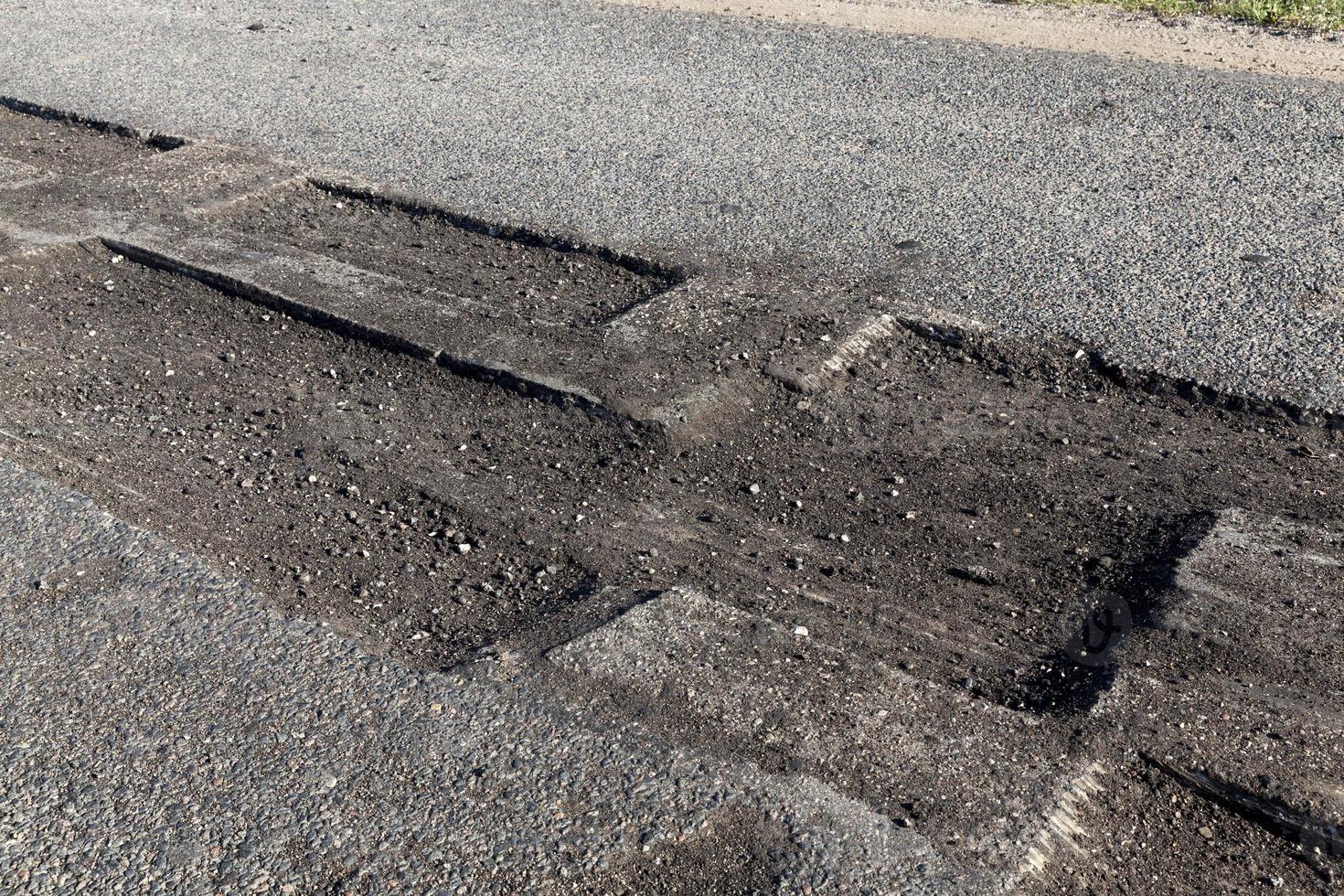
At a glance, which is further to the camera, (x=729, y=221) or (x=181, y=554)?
(x=729, y=221)

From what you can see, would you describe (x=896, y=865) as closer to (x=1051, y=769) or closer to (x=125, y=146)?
(x=1051, y=769)

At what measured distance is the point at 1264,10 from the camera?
323 inches

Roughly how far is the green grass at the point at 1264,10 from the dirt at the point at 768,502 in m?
5.02

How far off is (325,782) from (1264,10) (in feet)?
26.0

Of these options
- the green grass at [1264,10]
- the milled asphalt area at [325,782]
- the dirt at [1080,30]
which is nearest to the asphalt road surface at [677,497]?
the milled asphalt area at [325,782]

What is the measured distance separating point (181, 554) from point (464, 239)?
90.5 inches

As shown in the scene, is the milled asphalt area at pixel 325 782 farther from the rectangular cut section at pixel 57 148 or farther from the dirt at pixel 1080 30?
the dirt at pixel 1080 30

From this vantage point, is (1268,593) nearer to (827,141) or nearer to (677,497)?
(677,497)

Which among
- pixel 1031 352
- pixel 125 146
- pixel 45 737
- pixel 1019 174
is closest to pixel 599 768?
pixel 45 737

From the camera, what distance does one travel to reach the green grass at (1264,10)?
7972 mm

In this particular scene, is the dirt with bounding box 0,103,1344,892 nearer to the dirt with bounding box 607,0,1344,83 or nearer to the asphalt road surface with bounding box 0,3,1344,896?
the asphalt road surface with bounding box 0,3,1344,896

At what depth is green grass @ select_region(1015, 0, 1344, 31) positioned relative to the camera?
797cm

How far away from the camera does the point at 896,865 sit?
7.54 feet

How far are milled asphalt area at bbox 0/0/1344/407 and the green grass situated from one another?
140 centimetres
